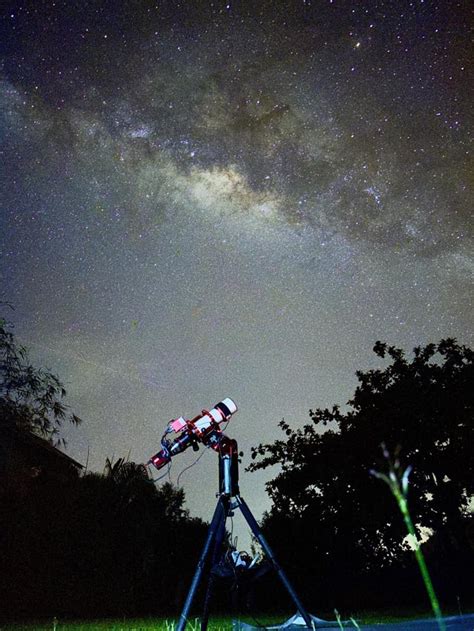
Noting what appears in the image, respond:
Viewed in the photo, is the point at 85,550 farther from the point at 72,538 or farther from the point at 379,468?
the point at 379,468

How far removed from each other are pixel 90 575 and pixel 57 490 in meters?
2.34

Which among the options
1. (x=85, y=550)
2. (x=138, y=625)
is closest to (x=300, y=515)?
(x=85, y=550)

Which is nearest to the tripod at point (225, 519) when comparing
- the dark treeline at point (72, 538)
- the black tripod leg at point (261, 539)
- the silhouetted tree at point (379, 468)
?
the black tripod leg at point (261, 539)

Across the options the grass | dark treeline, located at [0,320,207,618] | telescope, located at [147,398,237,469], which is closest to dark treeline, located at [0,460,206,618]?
dark treeline, located at [0,320,207,618]

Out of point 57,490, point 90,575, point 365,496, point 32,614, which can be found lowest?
point 32,614

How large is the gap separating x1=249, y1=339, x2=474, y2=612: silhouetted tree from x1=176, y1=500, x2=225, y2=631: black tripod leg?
15.4 m

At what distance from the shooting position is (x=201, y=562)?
3693mm

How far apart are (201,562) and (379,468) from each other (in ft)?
57.6

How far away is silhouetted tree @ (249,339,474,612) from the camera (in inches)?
727

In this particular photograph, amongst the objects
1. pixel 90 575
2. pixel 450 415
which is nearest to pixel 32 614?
pixel 90 575

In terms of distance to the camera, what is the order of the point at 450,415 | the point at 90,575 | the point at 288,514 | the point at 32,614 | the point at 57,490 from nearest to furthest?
1. the point at 32,614
2. the point at 90,575
3. the point at 57,490
4. the point at 450,415
5. the point at 288,514

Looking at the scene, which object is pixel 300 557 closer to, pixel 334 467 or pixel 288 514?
pixel 288 514

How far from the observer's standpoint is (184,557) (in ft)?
54.0

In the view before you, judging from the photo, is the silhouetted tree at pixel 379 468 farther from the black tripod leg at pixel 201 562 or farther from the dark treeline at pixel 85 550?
the black tripod leg at pixel 201 562
